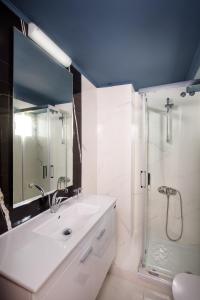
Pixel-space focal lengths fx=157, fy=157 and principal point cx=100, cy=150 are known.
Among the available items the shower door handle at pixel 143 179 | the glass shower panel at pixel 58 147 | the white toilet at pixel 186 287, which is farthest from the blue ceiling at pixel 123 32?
the white toilet at pixel 186 287

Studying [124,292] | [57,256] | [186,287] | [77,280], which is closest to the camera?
[57,256]

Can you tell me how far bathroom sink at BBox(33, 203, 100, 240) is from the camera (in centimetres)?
112

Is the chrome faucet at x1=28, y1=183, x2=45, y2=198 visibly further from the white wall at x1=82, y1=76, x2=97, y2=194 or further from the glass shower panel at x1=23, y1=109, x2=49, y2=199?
the white wall at x1=82, y1=76, x2=97, y2=194

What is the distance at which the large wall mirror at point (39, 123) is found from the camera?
1128 millimetres

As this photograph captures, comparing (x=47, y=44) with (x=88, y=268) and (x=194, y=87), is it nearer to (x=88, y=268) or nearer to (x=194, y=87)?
(x=194, y=87)

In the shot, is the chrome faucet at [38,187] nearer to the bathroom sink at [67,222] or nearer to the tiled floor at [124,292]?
the bathroom sink at [67,222]

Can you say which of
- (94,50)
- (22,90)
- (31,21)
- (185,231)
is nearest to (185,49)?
(94,50)

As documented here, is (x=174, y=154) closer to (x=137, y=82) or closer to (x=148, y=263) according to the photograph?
(x=137, y=82)

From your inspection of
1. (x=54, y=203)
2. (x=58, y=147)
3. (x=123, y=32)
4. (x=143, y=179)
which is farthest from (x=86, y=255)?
(x=123, y=32)

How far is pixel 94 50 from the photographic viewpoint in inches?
59.0

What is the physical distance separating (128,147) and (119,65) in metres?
0.95

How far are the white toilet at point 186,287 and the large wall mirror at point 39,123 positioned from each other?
125 centimetres

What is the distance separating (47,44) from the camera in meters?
1.28

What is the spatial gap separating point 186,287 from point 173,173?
126 cm
